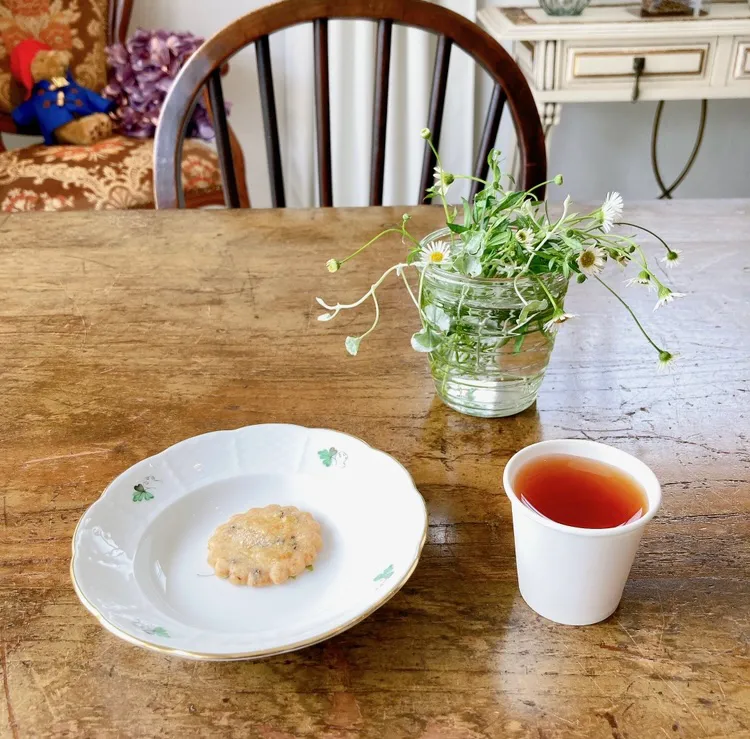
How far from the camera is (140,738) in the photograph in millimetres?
429

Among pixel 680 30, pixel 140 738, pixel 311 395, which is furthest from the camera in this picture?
pixel 680 30

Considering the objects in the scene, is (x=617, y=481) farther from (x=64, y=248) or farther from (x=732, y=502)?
(x=64, y=248)

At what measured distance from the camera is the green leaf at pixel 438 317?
0.62 metres

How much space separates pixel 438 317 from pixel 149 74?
67.8 inches

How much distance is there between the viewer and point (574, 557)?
0.46 m

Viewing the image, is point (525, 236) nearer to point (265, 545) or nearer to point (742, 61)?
point (265, 545)

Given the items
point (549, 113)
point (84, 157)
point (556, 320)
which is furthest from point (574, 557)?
point (84, 157)

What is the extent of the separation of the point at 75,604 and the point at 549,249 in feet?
1.31

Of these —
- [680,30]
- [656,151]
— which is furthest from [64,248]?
[656,151]

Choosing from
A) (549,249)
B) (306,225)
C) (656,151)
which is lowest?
(656,151)

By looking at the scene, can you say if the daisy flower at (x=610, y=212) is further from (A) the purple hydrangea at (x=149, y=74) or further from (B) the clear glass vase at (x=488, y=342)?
(A) the purple hydrangea at (x=149, y=74)

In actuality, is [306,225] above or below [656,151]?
above

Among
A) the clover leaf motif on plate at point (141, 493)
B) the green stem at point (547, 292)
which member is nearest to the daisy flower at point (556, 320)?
the green stem at point (547, 292)

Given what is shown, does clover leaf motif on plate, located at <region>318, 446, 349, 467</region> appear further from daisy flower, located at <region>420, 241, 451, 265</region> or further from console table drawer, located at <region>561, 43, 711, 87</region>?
console table drawer, located at <region>561, 43, 711, 87</region>
